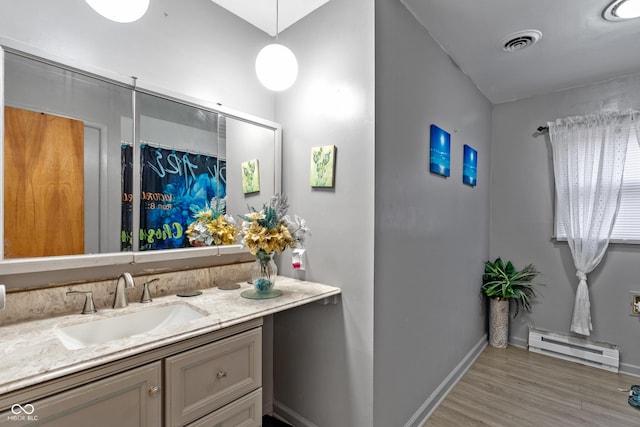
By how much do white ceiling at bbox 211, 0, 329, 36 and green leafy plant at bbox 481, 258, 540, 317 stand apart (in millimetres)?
2860

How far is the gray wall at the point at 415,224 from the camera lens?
1.66m

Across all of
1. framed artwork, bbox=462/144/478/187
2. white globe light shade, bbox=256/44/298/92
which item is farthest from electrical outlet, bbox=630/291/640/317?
white globe light shade, bbox=256/44/298/92

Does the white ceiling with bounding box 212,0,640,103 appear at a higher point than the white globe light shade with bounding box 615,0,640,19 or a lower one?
higher

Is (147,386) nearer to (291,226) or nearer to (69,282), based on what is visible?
(69,282)

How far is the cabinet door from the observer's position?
0.79m

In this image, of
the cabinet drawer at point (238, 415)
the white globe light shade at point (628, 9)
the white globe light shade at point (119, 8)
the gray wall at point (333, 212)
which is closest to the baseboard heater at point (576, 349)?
the gray wall at point (333, 212)

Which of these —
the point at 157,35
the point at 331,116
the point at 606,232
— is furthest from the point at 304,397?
the point at 606,232

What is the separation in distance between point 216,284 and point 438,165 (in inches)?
66.2

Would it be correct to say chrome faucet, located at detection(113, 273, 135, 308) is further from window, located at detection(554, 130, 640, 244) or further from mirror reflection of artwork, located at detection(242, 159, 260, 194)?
window, located at detection(554, 130, 640, 244)

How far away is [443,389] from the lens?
225 centimetres

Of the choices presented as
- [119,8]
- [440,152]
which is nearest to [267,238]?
[119,8]

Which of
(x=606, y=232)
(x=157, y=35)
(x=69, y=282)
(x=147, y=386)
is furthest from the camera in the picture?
(x=606, y=232)

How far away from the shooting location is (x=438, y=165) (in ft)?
7.05

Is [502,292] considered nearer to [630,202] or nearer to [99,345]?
[630,202]
